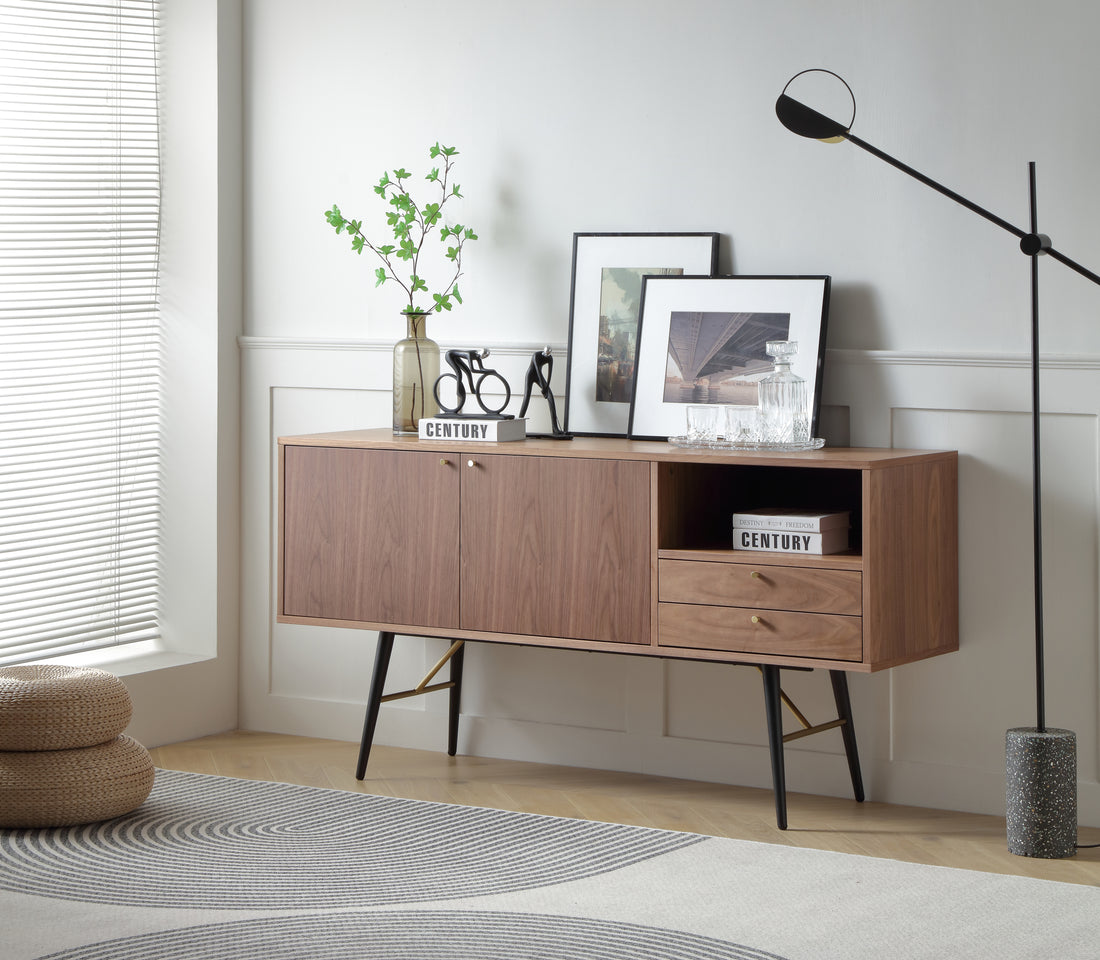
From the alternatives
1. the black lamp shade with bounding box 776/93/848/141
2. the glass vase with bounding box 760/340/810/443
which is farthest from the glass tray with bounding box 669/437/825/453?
the black lamp shade with bounding box 776/93/848/141

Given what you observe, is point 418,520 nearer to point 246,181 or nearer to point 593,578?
point 593,578

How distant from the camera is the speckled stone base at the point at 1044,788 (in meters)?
3.06

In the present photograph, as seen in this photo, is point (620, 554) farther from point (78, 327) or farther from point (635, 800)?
point (78, 327)

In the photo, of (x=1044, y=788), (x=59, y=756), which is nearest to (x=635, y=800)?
(x=1044, y=788)

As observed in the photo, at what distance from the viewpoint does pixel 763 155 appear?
3.64m

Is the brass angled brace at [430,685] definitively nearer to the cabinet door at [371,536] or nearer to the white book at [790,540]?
the cabinet door at [371,536]

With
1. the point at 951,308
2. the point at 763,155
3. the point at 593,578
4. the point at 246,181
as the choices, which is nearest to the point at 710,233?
the point at 763,155

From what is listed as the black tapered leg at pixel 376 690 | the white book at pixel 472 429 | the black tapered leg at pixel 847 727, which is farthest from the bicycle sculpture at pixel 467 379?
the black tapered leg at pixel 847 727

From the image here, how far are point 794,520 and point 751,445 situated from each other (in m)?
0.21

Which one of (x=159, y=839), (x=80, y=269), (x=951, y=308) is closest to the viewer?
(x=159, y=839)

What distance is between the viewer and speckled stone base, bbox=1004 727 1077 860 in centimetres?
306

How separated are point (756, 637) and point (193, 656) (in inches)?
72.8

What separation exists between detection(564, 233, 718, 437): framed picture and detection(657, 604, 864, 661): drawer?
64cm

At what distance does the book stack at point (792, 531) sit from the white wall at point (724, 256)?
1.14 ft
